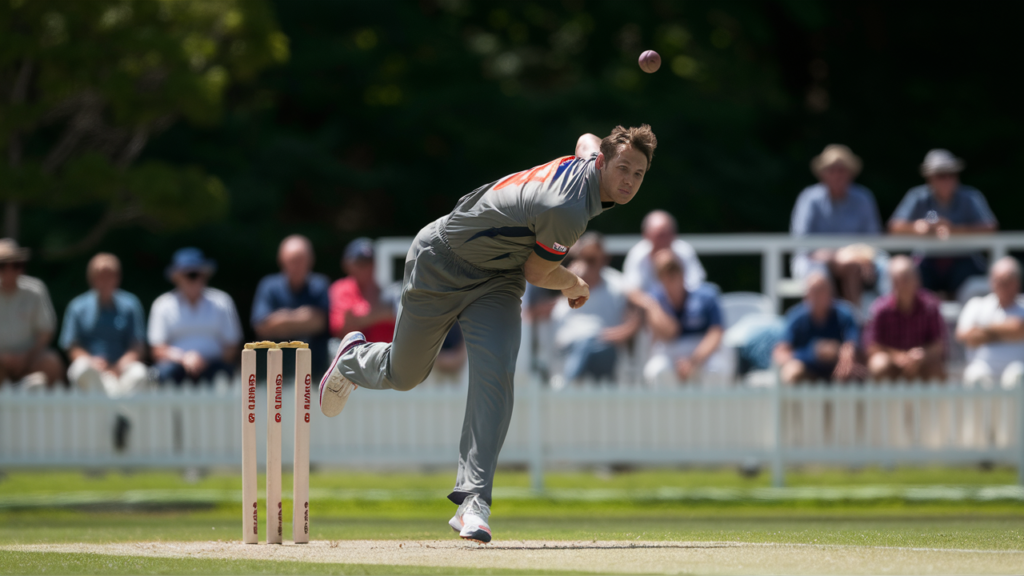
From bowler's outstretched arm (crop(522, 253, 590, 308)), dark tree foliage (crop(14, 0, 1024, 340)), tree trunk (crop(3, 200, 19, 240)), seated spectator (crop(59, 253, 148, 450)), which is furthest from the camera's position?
dark tree foliage (crop(14, 0, 1024, 340))

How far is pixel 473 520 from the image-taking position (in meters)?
5.37

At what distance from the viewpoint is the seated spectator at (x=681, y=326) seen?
33.2ft

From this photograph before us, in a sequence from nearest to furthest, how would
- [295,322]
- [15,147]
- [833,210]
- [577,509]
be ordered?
[577,509], [295,322], [833,210], [15,147]

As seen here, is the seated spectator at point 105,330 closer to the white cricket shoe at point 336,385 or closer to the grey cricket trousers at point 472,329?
the white cricket shoe at point 336,385

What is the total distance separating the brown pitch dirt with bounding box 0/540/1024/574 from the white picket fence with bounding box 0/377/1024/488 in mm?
3935

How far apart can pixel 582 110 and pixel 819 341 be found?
916 centimetres

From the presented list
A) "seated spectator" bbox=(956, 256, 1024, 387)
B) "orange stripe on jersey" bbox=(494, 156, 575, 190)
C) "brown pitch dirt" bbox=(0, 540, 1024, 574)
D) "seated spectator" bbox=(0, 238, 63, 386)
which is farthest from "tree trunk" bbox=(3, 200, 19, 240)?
"orange stripe on jersey" bbox=(494, 156, 575, 190)

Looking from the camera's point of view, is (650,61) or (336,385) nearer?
(650,61)

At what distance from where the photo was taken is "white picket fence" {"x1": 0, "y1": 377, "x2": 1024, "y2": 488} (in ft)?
31.7

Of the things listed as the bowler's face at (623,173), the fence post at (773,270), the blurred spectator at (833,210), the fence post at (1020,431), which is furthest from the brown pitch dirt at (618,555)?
the blurred spectator at (833,210)

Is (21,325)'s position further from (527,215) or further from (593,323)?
(527,215)

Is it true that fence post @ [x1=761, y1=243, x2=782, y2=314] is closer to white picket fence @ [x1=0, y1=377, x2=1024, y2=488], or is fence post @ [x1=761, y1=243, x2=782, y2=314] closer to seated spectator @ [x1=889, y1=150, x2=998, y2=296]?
seated spectator @ [x1=889, y1=150, x2=998, y2=296]

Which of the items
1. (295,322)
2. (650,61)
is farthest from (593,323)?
(650,61)

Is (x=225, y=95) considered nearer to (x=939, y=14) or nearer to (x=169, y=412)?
(x=169, y=412)
